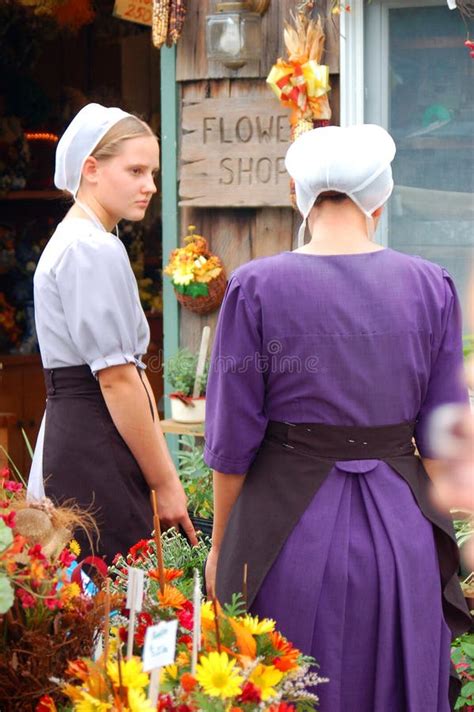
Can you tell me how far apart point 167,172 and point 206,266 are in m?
0.45

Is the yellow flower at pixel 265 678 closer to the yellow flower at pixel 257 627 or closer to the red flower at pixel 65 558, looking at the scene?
the yellow flower at pixel 257 627

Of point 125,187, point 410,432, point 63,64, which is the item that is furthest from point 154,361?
point 410,432

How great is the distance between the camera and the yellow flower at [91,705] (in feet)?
4.93

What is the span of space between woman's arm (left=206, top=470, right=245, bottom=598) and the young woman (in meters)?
0.44

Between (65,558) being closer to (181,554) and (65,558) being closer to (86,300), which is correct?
(86,300)

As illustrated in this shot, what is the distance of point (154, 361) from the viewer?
651 centimetres

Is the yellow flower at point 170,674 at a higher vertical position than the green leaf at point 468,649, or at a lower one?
higher

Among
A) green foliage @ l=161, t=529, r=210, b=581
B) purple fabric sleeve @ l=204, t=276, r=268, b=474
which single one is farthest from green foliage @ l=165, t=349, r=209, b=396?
purple fabric sleeve @ l=204, t=276, r=268, b=474

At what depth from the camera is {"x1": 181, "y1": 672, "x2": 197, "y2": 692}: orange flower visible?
5.11 ft

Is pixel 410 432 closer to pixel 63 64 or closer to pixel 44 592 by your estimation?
pixel 44 592

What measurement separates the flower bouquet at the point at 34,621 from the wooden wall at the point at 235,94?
277cm

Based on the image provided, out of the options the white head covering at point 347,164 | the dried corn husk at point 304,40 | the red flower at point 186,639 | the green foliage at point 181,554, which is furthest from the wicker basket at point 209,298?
the red flower at point 186,639

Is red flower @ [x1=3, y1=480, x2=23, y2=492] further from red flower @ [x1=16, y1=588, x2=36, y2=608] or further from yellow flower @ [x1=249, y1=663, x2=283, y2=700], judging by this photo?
yellow flower @ [x1=249, y1=663, x2=283, y2=700]

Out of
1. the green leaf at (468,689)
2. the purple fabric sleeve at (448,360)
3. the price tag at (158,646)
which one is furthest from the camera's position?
the green leaf at (468,689)
